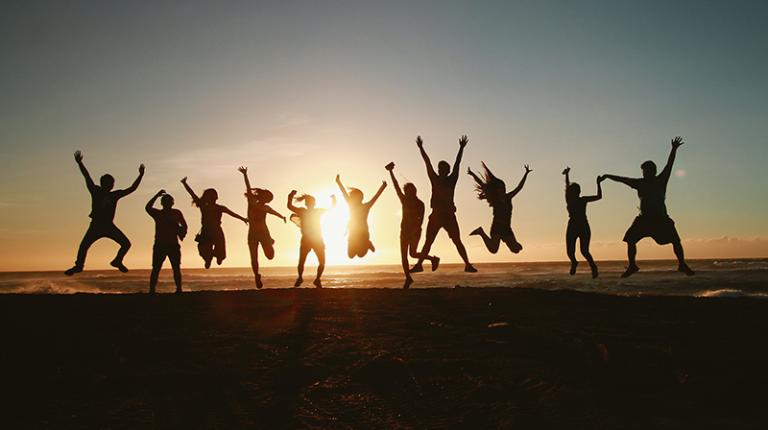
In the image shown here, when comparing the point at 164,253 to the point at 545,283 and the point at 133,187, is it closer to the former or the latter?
the point at 133,187

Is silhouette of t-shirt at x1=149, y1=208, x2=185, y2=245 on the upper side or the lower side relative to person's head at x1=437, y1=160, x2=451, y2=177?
lower

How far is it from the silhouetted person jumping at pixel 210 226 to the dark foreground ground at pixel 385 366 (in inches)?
140

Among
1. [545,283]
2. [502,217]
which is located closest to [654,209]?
[502,217]

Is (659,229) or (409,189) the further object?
(409,189)

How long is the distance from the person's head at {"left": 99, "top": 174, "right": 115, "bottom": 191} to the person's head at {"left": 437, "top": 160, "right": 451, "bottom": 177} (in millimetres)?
7294

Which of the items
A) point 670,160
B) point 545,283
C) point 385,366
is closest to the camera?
point 385,366

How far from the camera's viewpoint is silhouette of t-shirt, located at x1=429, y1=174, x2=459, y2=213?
1259 centimetres

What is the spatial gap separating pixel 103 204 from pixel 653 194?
11.9 m

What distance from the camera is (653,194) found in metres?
11.9

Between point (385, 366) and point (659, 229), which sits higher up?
point (659, 229)

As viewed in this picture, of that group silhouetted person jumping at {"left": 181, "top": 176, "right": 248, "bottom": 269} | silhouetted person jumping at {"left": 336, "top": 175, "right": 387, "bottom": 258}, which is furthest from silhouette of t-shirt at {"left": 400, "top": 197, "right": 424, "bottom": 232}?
silhouetted person jumping at {"left": 181, "top": 176, "right": 248, "bottom": 269}

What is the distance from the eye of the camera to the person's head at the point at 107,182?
1249 centimetres

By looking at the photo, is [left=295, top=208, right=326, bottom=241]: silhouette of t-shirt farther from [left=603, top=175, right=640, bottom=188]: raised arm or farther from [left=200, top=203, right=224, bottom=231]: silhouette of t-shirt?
[left=603, top=175, right=640, bottom=188]: raised arm

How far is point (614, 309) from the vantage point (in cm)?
1022
